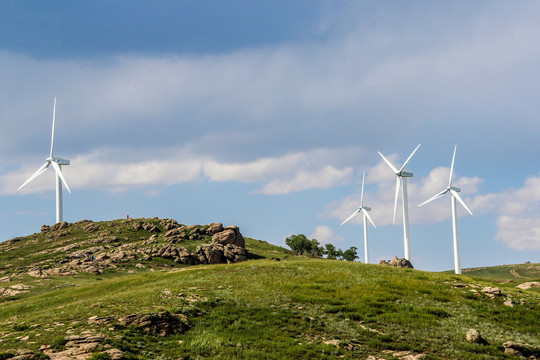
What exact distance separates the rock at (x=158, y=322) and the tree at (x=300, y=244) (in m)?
156

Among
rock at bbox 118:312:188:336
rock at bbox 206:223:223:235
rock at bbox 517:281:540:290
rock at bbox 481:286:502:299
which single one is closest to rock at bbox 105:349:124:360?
rock at bbox 118:312:188:336

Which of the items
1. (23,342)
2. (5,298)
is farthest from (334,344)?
(5,298)

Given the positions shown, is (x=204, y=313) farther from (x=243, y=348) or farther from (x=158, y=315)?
(x=243, y=348)

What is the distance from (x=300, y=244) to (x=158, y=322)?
15804 centimetres

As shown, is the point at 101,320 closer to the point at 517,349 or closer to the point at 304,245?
the point at 517,349

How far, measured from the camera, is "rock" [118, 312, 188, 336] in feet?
110

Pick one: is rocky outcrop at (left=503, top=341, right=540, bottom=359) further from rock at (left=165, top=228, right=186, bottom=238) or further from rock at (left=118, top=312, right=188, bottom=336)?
rock at (left=165, top=228, right=186, bottom=238)

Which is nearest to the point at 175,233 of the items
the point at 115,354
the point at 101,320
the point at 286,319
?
the point at 101,320

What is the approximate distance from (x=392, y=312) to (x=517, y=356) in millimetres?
11087

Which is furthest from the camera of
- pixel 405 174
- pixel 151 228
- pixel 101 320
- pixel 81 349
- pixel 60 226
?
pixel 60 226

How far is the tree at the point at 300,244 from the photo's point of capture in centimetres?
18938

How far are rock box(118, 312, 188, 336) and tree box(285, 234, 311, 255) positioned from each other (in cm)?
15574

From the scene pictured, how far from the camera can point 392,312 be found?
39.9 metres

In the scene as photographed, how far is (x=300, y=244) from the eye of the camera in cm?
18975
